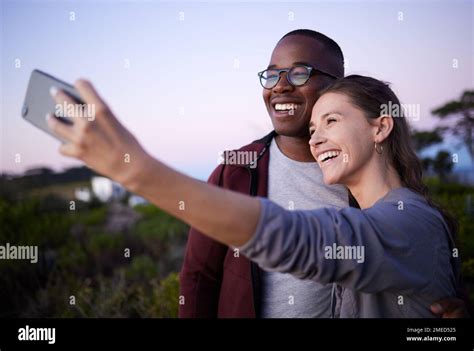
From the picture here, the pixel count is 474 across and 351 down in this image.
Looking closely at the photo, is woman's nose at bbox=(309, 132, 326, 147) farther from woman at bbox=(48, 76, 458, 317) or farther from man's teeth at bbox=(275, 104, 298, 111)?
man's teeth at bbox=(275, 104, 298, 111)

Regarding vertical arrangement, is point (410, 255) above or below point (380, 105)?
below

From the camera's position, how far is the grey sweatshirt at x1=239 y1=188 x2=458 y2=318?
1.29m

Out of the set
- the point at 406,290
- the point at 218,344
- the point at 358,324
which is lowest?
the point at 218,344

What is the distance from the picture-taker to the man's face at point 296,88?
213 centimetres

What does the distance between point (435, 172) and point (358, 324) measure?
1.62 metres

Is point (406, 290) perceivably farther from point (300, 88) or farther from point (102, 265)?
point (102, 265)

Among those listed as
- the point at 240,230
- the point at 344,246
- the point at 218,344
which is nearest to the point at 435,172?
the point at 218,344

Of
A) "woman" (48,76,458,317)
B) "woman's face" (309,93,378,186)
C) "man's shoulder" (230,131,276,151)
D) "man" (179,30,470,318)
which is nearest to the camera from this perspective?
"woman" (48,76,458,317)

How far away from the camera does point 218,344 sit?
7.95ft

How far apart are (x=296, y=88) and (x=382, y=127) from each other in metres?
0.46

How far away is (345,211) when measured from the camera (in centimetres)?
142

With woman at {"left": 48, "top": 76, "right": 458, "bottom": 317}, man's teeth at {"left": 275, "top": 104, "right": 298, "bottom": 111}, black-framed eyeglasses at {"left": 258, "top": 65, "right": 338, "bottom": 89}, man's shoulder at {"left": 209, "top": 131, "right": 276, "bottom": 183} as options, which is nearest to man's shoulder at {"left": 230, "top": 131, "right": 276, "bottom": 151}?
man's shoulder at {"left": 209, "top": 131, "right": 276, "bottom": 183}

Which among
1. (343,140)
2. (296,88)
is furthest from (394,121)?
(296,88)

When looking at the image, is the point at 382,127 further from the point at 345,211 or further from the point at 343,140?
the point at 345,211
